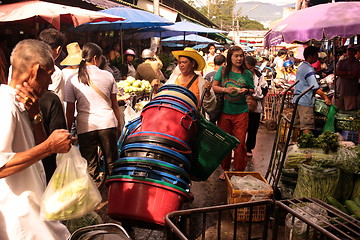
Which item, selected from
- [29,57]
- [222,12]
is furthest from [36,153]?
[222,12]

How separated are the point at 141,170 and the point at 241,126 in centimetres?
262

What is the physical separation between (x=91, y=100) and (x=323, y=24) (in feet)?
11.0

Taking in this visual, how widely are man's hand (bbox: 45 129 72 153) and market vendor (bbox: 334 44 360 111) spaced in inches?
244

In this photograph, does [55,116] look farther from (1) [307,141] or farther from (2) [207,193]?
(1) [307,141]

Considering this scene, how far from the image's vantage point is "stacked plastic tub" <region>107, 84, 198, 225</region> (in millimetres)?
3221

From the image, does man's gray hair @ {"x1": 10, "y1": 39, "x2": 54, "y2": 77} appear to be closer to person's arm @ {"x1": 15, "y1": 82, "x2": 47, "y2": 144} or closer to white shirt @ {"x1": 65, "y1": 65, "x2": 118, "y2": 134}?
person's arm @ {"x1": 15, "y1": 82, "x2": 47, "y2": 144}

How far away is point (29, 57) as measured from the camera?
2164mm

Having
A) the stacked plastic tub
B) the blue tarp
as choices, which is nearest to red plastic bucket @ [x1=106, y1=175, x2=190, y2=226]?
the stacked plastic tub

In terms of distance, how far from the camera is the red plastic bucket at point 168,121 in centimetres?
361

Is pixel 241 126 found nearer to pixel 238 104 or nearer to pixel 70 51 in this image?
pixel 238 104

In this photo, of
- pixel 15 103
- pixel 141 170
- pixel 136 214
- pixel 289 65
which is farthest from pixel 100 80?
pixel 289 65

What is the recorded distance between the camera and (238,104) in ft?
18.1

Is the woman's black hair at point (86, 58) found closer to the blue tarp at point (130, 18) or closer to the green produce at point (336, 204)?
the green produce at point (336, 204)

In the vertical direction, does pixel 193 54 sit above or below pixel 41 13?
below
